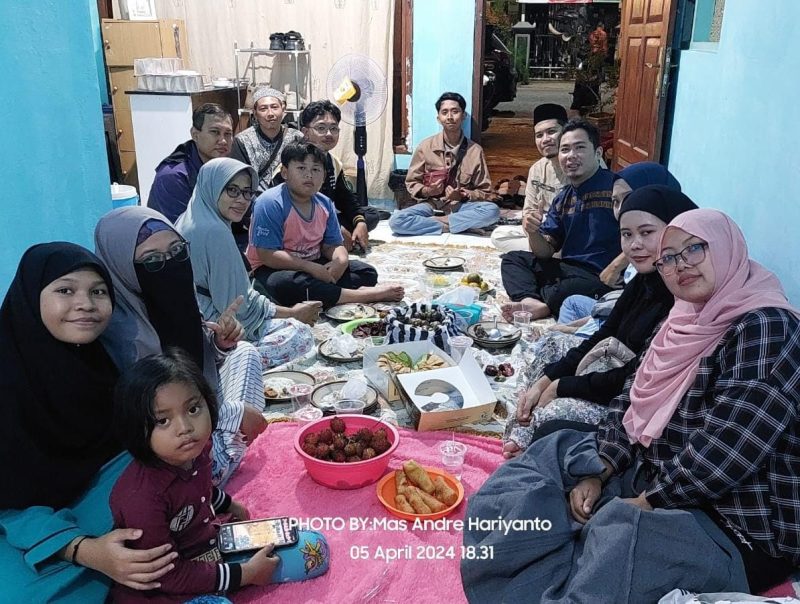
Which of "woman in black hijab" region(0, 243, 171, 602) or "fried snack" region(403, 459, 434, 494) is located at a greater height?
"woman in black hijab" region(0, 243, 171, 602)

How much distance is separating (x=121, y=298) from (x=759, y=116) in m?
2.96

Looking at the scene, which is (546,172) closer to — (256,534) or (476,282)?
(476,282)

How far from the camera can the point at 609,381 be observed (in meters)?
2.32

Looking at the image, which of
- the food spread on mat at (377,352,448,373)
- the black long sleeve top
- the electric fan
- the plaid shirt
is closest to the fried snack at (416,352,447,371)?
the food spread on mat at (377,352,448,373)

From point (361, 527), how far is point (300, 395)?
0.83m

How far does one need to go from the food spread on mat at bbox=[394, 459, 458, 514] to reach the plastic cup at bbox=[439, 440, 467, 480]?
14cm

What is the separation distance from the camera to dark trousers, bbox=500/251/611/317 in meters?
3.81

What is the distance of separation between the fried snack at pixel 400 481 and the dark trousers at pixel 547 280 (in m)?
1.91

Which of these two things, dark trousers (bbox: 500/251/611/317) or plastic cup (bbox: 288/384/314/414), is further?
dark trousers (bbox: 500/251/611/317)

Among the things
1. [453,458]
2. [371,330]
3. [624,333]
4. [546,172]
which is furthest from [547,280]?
[453,458]

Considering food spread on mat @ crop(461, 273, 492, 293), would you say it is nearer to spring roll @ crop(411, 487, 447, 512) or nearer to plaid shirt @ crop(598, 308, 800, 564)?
spring roll @ crop(411, 487, 447, 512)

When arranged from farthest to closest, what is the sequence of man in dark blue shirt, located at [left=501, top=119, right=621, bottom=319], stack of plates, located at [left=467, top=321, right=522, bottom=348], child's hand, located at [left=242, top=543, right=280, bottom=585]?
man in dark blue shirt, located at [left=501, top=119, right=621, bottom=319] → stack of plates, located at [left=467, top=321, right=522, bottom=348] → child's hand, located at [left=242, top=543, right=280, bottom=585]

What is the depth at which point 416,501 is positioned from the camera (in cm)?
220

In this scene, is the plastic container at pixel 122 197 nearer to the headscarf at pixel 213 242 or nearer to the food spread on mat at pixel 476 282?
the headscarf at pixel 213 242
